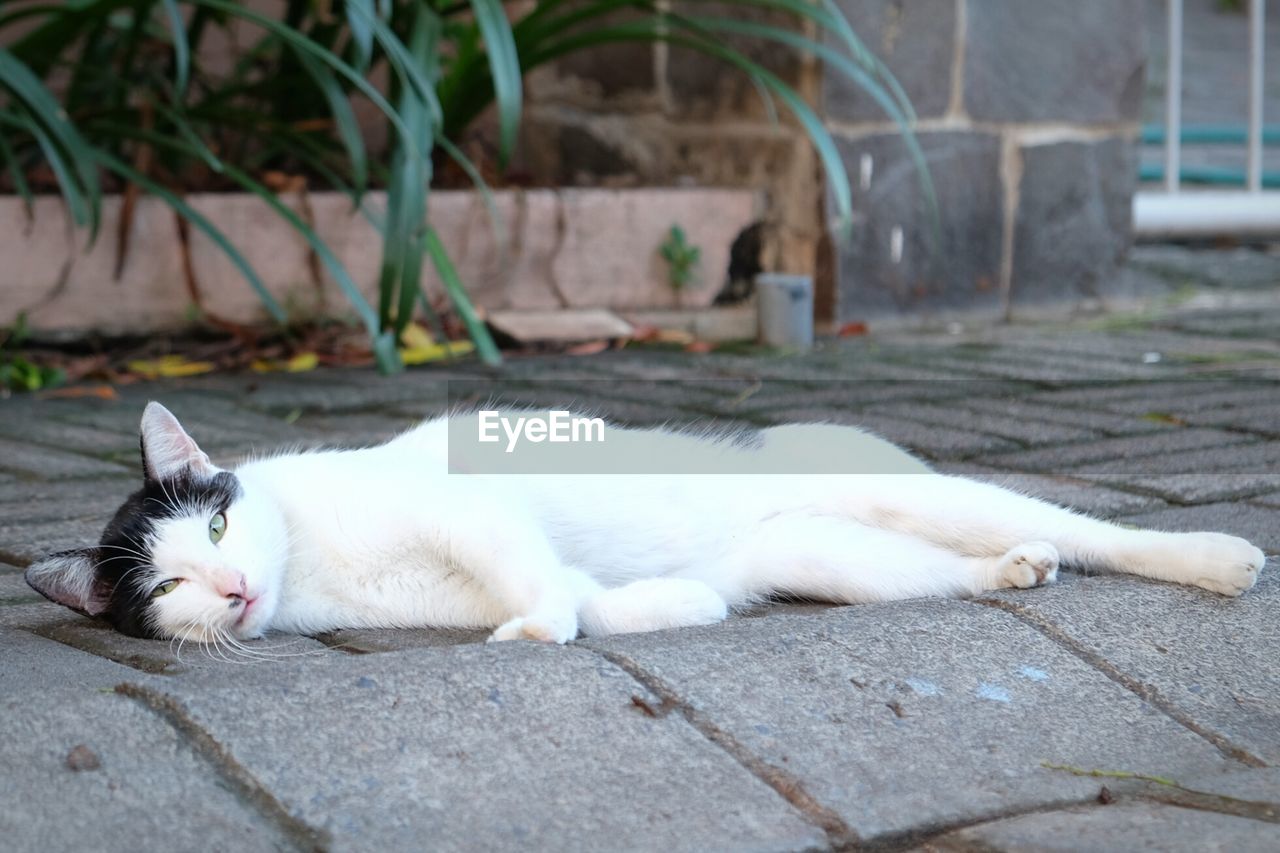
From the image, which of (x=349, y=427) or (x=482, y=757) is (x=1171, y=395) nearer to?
(x=349, y=427)

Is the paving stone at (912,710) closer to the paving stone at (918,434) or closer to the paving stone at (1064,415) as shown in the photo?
the paving stone at (918,434)

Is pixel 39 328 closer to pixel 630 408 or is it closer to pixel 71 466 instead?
pixel 71 466

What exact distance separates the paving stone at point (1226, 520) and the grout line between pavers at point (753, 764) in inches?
39.7

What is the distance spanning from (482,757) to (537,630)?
0.30m

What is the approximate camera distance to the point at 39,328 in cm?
396

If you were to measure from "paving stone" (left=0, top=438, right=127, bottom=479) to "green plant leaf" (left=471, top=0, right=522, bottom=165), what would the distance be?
1206 millimetres

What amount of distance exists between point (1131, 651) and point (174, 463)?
1.17m

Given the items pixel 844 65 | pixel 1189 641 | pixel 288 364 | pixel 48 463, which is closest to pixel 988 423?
pixel 1189 641

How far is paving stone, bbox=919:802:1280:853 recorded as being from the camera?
1279mm

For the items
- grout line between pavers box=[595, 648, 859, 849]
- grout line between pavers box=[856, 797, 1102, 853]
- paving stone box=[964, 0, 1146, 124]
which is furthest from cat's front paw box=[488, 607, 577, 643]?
paving stone box=[964, 0, 1146, 124]

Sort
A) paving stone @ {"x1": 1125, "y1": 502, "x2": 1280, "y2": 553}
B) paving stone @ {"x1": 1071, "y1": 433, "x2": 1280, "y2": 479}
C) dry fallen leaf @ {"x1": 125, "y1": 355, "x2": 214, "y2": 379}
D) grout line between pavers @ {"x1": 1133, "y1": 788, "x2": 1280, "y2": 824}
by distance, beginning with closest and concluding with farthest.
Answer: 1. grout line between pavers @ {"x1": 1133, "y1": 788, "x2": 1280, "y2": 824}
2. paving stone @ {"x1": 1125, "y1": 502, "x2": 1280, "y2": 553}
3. paving stone @ {"x1": 1071, "y1": 433, "x2": 1280, "y2": 479}
4. dry fallen leaf @ {"x1": 125, "y1": 355, "x2": 214, "y2": 379}

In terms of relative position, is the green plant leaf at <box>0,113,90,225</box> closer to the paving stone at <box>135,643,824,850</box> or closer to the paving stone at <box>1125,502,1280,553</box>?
the paving stone at <box>135,643,824,850</box>

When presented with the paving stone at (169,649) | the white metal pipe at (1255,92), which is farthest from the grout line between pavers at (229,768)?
the white metal pipe at (1255,92)

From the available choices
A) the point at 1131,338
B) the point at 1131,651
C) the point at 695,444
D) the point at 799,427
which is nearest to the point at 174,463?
the point at 695,444
